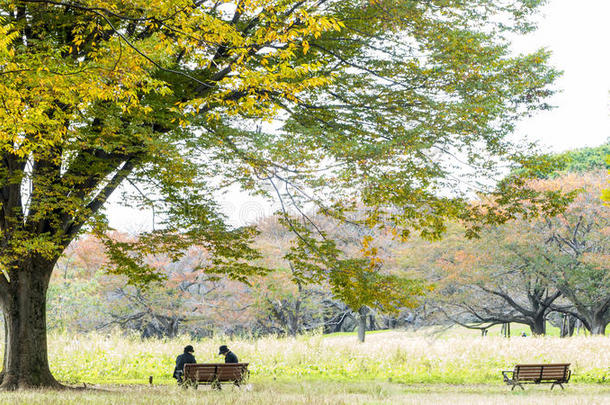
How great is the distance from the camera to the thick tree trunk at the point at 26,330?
1181cm

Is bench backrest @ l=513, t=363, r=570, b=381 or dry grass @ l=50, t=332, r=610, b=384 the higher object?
bench backrest @ l=513, t=363, r=570, b=381

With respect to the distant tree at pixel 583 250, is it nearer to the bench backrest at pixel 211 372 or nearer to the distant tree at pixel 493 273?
the distant tree at pixel 493 273

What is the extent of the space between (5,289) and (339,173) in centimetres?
762

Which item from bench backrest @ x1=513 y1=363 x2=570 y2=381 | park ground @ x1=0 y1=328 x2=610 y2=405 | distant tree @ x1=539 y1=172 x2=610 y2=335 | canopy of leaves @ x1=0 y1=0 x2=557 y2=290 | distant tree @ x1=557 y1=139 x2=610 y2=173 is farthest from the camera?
distant tree @ x1=557 y1=139 x2=610 y2=173

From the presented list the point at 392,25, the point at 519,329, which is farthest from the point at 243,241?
the point at 519,329

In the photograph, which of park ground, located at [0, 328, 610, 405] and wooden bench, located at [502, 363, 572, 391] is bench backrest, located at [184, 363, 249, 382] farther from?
wooden bench, located at [502, 363, 572, 391]

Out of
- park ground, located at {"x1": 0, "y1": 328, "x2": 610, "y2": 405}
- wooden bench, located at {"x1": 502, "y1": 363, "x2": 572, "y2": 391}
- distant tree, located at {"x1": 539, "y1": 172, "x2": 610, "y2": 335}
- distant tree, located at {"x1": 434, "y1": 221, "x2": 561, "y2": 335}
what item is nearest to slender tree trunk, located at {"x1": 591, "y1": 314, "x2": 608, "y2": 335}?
distant tree, located at {"x1": 539, "y1": 172, "x2": 610, "y2": 335}

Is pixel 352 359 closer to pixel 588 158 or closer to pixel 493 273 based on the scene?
pixel 493 273

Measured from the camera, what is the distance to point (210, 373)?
11297 millimetres

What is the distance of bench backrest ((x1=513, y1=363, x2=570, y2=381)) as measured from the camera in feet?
42.2

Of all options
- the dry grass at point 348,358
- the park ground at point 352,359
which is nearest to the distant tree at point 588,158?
the park ground at point 352,359

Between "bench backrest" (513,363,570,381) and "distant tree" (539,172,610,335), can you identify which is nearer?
"bench backrest" (513,363,570,381)

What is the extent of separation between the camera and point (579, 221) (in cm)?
2581

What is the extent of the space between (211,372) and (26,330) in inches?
162
